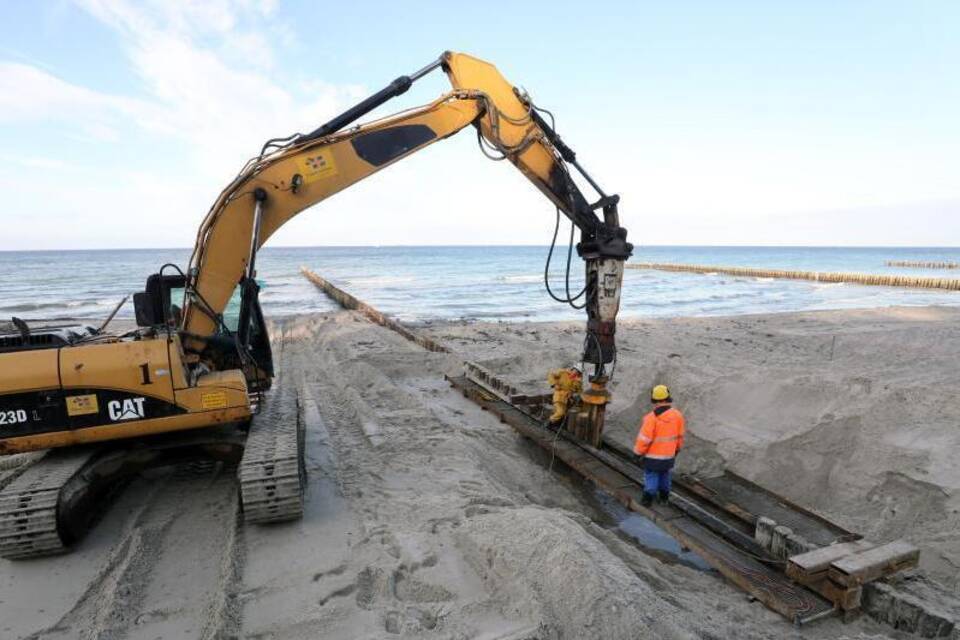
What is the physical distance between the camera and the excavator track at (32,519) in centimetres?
477

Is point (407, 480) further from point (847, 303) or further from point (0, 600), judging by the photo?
point (847, 303)

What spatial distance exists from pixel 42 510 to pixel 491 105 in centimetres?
581

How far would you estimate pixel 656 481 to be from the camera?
19.1 ft

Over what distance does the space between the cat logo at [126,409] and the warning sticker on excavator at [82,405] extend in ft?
0.38

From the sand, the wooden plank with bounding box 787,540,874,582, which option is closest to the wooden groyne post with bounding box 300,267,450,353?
the sand

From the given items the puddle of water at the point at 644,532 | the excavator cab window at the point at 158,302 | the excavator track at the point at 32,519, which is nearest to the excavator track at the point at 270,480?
the excavator track at the point at 32,519

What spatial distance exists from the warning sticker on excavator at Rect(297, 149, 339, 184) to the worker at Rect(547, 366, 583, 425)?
3.90m

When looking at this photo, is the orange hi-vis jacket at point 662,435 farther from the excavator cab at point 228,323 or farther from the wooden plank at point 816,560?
the excavator cab at point 228,323

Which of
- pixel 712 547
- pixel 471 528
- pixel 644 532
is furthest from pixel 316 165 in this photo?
pixel 712 547

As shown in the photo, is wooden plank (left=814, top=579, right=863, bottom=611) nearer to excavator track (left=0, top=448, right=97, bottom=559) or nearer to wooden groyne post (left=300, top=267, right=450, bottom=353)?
excavator track (left=0, top=448, right=97, bottom=559)

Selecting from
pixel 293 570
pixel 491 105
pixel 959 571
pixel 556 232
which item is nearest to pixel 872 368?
pixel 959 571

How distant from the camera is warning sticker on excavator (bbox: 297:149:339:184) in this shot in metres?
5.90

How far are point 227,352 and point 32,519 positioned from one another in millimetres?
2436

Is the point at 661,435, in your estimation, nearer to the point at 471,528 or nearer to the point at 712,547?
the point at 712,547
